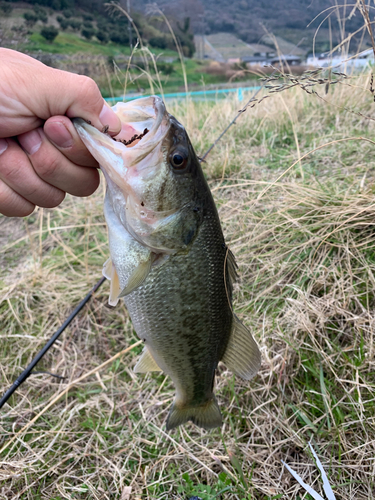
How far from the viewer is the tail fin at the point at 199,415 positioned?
62.9 inches

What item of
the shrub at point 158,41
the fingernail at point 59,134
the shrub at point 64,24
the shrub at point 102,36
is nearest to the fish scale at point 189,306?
the fingernail at point 59,134

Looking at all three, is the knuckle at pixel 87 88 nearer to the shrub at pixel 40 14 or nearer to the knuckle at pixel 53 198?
the knuckle at pixel 53 198

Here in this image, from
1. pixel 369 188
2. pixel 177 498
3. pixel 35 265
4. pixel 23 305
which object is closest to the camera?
pixel 177 498

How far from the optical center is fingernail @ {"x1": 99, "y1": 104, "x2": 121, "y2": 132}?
4.07 ft

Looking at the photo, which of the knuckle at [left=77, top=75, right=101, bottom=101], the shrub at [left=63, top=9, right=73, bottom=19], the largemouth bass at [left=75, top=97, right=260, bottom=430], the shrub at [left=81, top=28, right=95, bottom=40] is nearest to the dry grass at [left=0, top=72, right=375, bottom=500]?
the largemouth bass at [left=75, top=97, right=260, bottom=430]

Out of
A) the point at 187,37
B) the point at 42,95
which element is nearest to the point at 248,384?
the point at 42,95

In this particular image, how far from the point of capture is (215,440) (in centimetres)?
196

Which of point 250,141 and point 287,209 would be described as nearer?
point 287,209

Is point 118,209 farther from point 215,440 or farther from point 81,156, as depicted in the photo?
point 215,440

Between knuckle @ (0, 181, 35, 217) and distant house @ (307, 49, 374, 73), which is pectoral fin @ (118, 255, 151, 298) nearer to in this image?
knuckle @ (0, 181, 35, 217)

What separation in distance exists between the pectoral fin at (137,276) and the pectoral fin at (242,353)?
0.50m

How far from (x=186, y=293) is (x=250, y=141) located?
3.69 meters

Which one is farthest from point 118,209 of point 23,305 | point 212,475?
point 23,305

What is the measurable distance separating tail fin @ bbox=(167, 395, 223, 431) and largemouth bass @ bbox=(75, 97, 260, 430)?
0.20 metres
